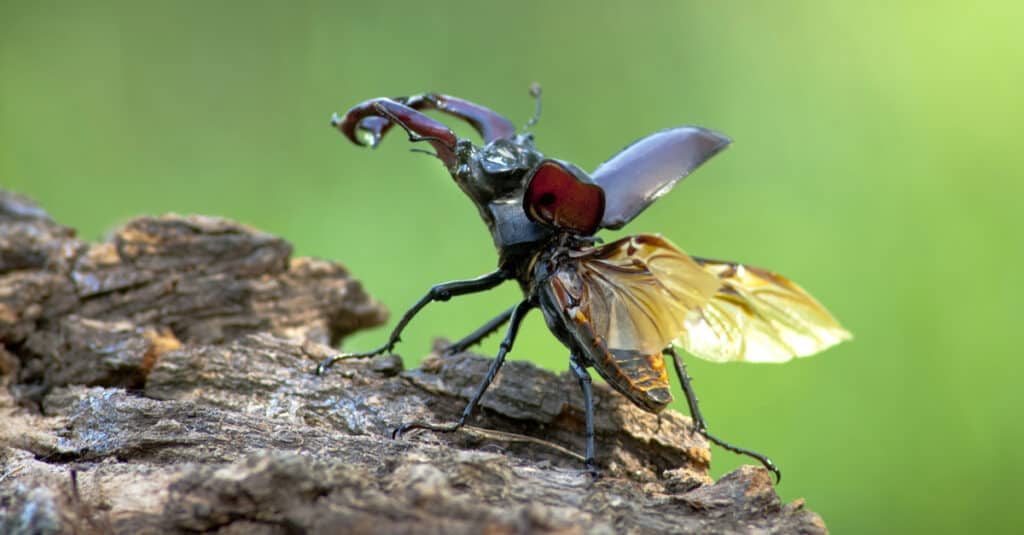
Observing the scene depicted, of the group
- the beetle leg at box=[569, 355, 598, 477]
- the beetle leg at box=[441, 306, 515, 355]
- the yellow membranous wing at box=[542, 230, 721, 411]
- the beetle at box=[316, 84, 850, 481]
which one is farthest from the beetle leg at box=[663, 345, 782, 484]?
the beetle leg at box=[441, 306, 515, 355]

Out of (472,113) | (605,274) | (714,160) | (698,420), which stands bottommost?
(698,420)

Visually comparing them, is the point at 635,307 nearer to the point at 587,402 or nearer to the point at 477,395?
the point at 587,402

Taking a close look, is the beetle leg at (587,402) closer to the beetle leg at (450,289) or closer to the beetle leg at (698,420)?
the beetle leg at (698,420)

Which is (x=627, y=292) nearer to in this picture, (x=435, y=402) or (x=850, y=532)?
(x=435, y=402)

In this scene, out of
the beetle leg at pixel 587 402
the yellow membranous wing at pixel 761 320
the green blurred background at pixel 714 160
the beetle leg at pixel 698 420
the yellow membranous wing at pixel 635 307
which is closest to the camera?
the beetle leg at pixel 587 402

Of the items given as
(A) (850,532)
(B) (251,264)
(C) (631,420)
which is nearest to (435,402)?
(C) (631,420)

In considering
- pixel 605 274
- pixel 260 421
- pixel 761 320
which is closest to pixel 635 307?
pixel 605 274

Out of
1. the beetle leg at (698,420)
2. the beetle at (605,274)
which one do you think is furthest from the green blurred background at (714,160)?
the beetle leg at (698,420)
